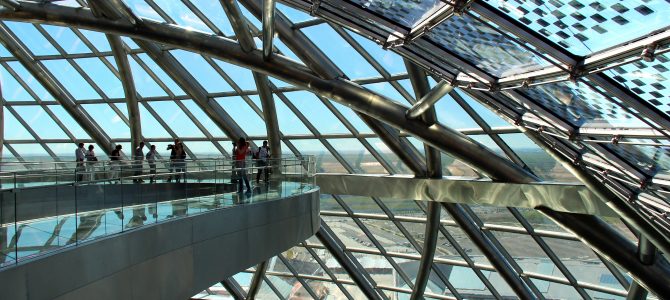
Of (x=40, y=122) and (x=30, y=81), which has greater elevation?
(x=30, y=81)

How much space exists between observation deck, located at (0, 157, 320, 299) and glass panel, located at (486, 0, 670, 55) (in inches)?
291

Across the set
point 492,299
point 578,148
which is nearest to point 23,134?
point 492,299

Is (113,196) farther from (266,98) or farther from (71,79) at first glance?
(71,79)

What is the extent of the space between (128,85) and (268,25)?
14.4 meters

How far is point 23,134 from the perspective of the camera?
3984 centimetres

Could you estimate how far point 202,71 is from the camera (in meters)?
30.1

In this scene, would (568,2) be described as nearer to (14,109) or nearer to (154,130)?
(154,130)

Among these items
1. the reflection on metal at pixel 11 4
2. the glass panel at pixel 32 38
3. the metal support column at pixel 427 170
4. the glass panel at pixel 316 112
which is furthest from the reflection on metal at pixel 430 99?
the glass panel at pixel 32 38

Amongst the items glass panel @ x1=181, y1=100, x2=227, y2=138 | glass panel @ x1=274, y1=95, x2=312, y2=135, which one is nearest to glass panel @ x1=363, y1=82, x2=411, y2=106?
glass panel @ x1=274, y1=95, x2=312, y2=135

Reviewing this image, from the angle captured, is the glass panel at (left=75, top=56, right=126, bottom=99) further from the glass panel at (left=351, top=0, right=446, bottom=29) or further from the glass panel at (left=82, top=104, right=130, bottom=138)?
the glass panel at (left=351, top=0, right=446, bottom=29)

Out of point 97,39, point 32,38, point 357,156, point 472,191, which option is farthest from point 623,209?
point 32,38

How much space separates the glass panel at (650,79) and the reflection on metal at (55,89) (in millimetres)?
31211

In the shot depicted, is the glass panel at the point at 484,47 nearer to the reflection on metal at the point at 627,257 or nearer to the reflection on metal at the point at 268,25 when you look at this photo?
the reflection on metal at the point at 268,25

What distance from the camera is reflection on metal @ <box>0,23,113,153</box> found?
1277 inches
